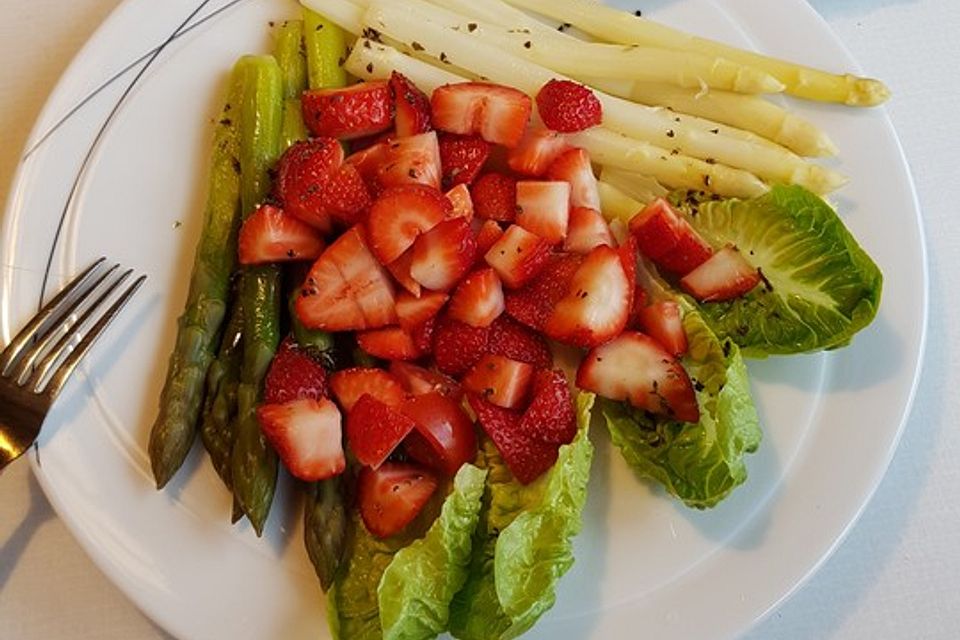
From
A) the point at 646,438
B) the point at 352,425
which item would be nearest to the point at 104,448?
the point at 352,425

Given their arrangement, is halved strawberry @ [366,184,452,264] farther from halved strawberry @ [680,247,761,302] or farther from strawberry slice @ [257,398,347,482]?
halved strawberry @ [680,247,761,302]

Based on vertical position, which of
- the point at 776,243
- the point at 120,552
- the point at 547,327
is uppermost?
the point at 776,243

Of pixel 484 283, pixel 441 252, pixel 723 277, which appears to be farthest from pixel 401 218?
pixel 723 277

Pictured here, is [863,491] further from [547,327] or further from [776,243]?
[547,327]

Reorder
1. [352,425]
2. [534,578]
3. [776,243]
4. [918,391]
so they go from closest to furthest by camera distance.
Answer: [534,578] → [352,425] → [776,243] → [918,391]

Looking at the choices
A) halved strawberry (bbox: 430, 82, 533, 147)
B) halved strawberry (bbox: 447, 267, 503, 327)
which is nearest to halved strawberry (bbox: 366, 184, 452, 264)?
halved strawberry (bbox: 447, 267, 503, 327)
